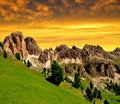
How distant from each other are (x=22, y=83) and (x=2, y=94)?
13988 millimetres

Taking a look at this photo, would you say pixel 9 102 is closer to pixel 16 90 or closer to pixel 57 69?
pixel 16 90

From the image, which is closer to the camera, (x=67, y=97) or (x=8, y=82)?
(x=8, y=82)

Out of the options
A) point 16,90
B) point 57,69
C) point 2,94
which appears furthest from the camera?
point 57,69

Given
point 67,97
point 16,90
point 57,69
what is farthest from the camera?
point 57,69

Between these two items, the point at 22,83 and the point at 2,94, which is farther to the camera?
the point at 22,83

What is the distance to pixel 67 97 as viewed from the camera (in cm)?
7431

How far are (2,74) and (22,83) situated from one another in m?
7.43

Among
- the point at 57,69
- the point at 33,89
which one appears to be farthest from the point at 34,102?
the point at 57,69

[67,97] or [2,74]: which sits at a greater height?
[2,74]

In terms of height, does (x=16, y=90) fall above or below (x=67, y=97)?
above

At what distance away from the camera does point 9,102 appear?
52750 mm

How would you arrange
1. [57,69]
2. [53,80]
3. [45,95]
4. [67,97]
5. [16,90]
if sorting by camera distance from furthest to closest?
[57,69]
[53,80]
[67,97]
[45,95]
[16,90]

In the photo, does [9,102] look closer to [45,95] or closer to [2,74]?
[45,95]

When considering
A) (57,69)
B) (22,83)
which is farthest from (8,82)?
(57,69)
